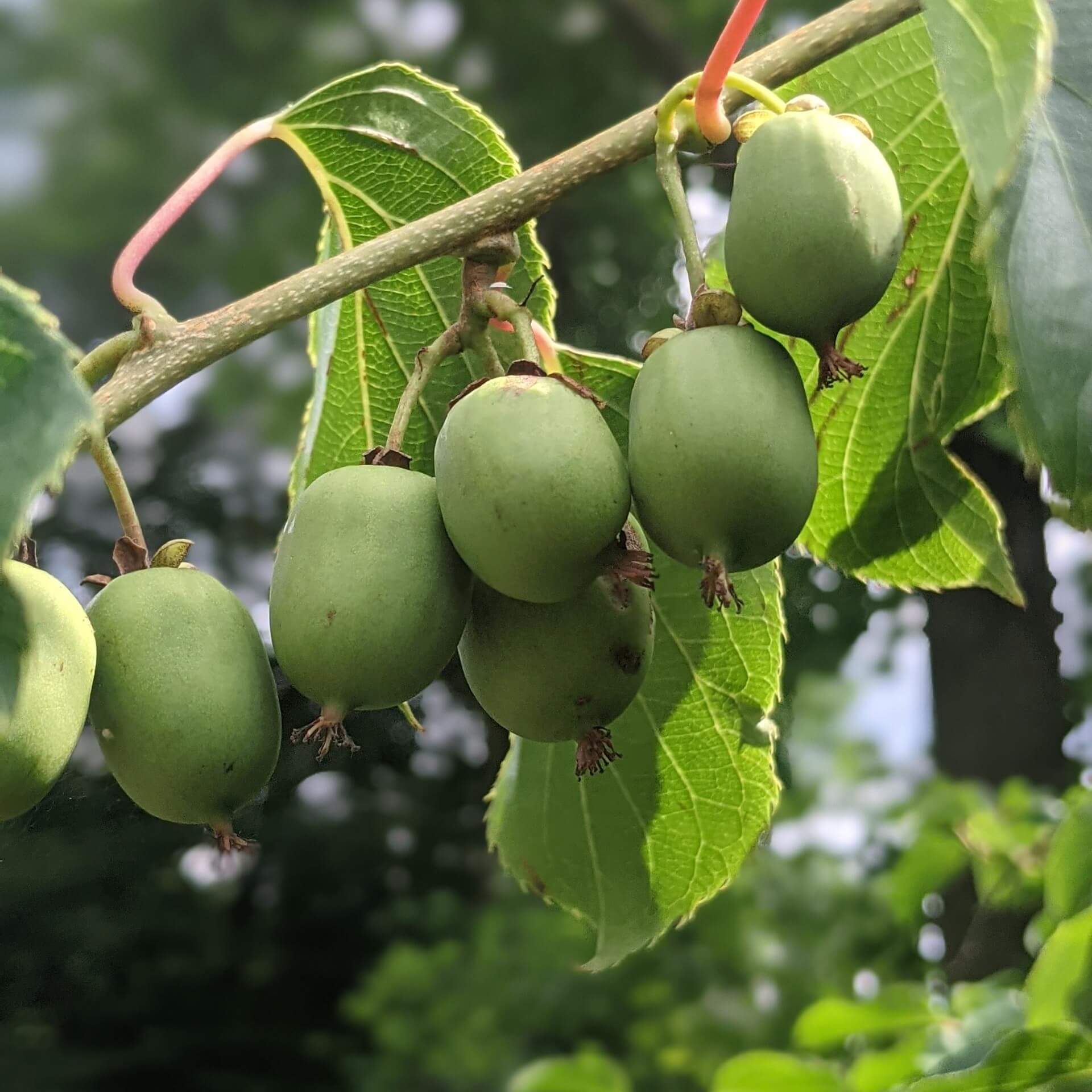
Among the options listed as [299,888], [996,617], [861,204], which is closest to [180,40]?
[299,888]

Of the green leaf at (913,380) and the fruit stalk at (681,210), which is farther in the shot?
the green leaf at (913,380)

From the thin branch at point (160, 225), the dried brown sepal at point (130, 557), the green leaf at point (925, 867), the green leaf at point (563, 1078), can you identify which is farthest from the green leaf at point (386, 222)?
the green leaf at point (925, 867)

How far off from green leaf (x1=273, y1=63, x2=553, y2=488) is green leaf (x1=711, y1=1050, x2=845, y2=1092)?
3.92 feet

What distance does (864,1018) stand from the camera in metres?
2.26

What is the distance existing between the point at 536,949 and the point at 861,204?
20.9 ft

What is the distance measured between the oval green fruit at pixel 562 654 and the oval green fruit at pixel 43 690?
11.3 inches

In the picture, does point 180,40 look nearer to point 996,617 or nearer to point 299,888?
point 299,888

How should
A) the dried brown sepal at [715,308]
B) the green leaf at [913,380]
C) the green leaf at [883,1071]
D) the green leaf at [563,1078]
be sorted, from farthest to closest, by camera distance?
the green leaf at [563,1078], the green leaf at [883,1071], the green leaf at [913,380], the dried brown sepal at [715,308]

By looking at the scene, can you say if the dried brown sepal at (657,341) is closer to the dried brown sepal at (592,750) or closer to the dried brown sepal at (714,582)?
the dried brown sepal at (714,582)

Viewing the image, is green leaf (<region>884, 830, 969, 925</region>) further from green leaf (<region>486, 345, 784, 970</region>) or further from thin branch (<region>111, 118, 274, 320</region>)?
thin branch (<region>111, 118, 274, 320</region>)

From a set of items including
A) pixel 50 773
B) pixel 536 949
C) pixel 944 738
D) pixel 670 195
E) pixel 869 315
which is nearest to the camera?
pixel 50 773

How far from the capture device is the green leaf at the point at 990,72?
76cm

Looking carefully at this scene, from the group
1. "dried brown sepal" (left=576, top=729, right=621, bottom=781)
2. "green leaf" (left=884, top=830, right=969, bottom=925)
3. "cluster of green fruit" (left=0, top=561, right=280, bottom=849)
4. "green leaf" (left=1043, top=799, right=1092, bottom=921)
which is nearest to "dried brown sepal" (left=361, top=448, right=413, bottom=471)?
"cluster of green fruit" (left=0, top=561, right=280, bottom=849)

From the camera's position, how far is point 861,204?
0.91 m
